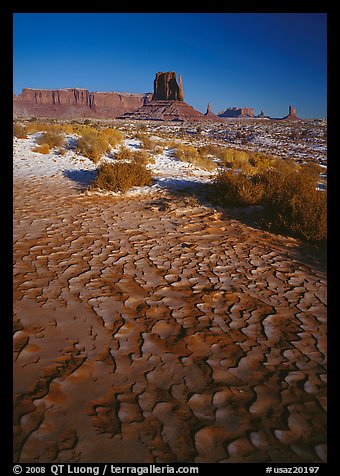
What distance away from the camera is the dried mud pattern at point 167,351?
1771 millimetres

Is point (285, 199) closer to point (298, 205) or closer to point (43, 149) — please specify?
point (298, 205)

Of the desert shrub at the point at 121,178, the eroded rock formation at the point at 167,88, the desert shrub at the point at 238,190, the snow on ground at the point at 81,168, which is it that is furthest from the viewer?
the eroded rock formation at the point at 167,88

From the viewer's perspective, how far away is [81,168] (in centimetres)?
1051

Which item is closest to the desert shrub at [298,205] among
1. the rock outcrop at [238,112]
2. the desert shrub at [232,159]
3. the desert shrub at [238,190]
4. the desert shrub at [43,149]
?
the desert shrub at [238,190]

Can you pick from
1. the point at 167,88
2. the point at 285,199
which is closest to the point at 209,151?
the point at 285,199

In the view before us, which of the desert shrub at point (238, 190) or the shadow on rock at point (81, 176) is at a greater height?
the shadow on rock at point (81, 176)

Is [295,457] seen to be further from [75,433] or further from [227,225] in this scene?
[227,225]

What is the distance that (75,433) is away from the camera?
179 centimetres

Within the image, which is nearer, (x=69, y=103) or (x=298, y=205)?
(x=298, y=205)

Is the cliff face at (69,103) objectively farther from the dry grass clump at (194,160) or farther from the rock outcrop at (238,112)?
the dry grass clump at (194,160)

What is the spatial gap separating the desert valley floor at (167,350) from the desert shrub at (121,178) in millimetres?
3260

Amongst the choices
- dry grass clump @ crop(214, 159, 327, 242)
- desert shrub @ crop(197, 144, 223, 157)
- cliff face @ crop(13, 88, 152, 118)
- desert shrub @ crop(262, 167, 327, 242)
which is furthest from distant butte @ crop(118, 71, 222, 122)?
desert shrub @ crop(262, 167, 327, 242)

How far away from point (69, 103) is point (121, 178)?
127322mm

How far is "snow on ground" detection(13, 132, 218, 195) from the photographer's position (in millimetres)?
9109
